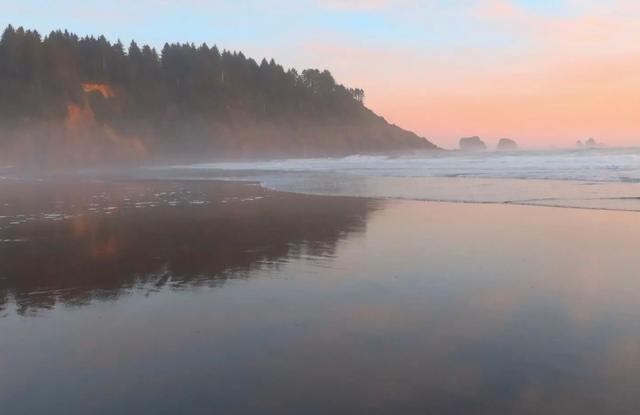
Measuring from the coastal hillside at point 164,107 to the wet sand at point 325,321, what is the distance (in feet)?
180

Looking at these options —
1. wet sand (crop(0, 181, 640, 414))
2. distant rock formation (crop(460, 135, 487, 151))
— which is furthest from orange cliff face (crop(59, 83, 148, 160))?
distant rock formation (crop(460, 135, 487, 151))

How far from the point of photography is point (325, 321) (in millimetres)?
5039

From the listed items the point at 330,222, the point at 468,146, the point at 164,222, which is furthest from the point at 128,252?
the point at 468,146

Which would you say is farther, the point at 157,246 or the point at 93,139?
the point at 93,139

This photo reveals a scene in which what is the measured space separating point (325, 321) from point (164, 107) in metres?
78.8

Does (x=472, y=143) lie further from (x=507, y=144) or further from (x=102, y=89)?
(x=102, y=89)

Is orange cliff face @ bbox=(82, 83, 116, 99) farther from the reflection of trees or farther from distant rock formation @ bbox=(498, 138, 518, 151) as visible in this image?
distant rock formation @ bbox=(498, 138, 518, 151)

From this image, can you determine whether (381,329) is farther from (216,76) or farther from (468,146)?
(468,146)

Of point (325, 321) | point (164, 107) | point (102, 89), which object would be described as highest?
point (102, 89)

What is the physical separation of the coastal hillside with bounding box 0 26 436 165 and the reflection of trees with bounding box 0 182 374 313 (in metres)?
49.7

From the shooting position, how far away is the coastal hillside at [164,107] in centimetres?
5994

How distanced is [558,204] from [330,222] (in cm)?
587

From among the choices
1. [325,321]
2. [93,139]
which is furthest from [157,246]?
[93,139]

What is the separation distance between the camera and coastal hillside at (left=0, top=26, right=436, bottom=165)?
2360 inches
